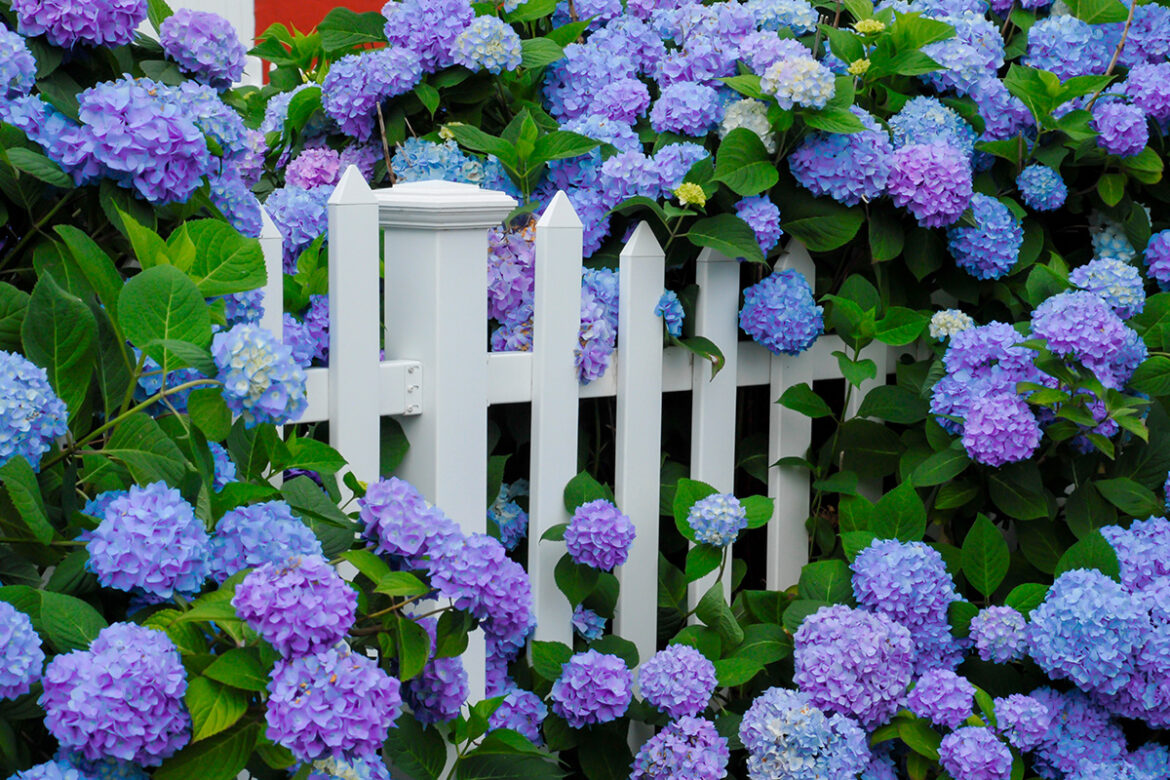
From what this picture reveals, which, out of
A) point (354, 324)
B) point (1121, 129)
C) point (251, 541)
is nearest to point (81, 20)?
point (354, 324)

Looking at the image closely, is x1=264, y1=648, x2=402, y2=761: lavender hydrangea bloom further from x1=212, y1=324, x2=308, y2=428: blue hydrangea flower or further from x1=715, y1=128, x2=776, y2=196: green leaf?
x1=715, y1=128, x2=776, y2=196: green leaf

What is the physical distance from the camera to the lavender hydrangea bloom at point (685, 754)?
1.69 m

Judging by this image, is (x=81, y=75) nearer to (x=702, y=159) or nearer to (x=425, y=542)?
(x=425, y=542)

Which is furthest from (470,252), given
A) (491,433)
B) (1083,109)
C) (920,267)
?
(1083,109)

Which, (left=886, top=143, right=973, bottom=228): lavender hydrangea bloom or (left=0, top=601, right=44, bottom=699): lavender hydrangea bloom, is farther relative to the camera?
(left=886, top=143, right=973, bottom=228): lavender hydrangea bloom

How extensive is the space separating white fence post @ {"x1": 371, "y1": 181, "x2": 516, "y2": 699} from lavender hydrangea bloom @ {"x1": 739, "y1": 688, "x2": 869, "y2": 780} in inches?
16.0

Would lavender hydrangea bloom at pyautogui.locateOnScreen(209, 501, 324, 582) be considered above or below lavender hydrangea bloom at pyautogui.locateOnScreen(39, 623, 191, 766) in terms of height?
above

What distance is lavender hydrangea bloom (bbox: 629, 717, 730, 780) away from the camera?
1.69 metres

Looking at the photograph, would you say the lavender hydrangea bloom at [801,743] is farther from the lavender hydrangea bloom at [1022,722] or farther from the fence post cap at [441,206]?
the fence post cap at [441,206]

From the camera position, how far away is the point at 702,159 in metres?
1.89

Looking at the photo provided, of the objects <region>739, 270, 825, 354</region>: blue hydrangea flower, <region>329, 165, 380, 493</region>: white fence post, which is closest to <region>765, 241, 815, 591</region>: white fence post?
<region>739, 270, 825, 354</region>: blue hydrangea flower

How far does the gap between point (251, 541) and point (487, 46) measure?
1088 mm

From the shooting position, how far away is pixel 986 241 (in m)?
2.05

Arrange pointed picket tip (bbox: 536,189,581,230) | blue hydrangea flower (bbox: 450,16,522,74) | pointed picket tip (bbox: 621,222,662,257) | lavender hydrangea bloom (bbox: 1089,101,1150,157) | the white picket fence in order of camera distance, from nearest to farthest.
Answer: the white picket fence
pointed picket tip (bbox: 536,189,581,230)
pointed picket tip (bbox: 621,222,662,257)
blue hydrangea flower (bbox: 450,16,522,74)
lavender hydrangea bloom (bbox: 1089,101,1150,157)
